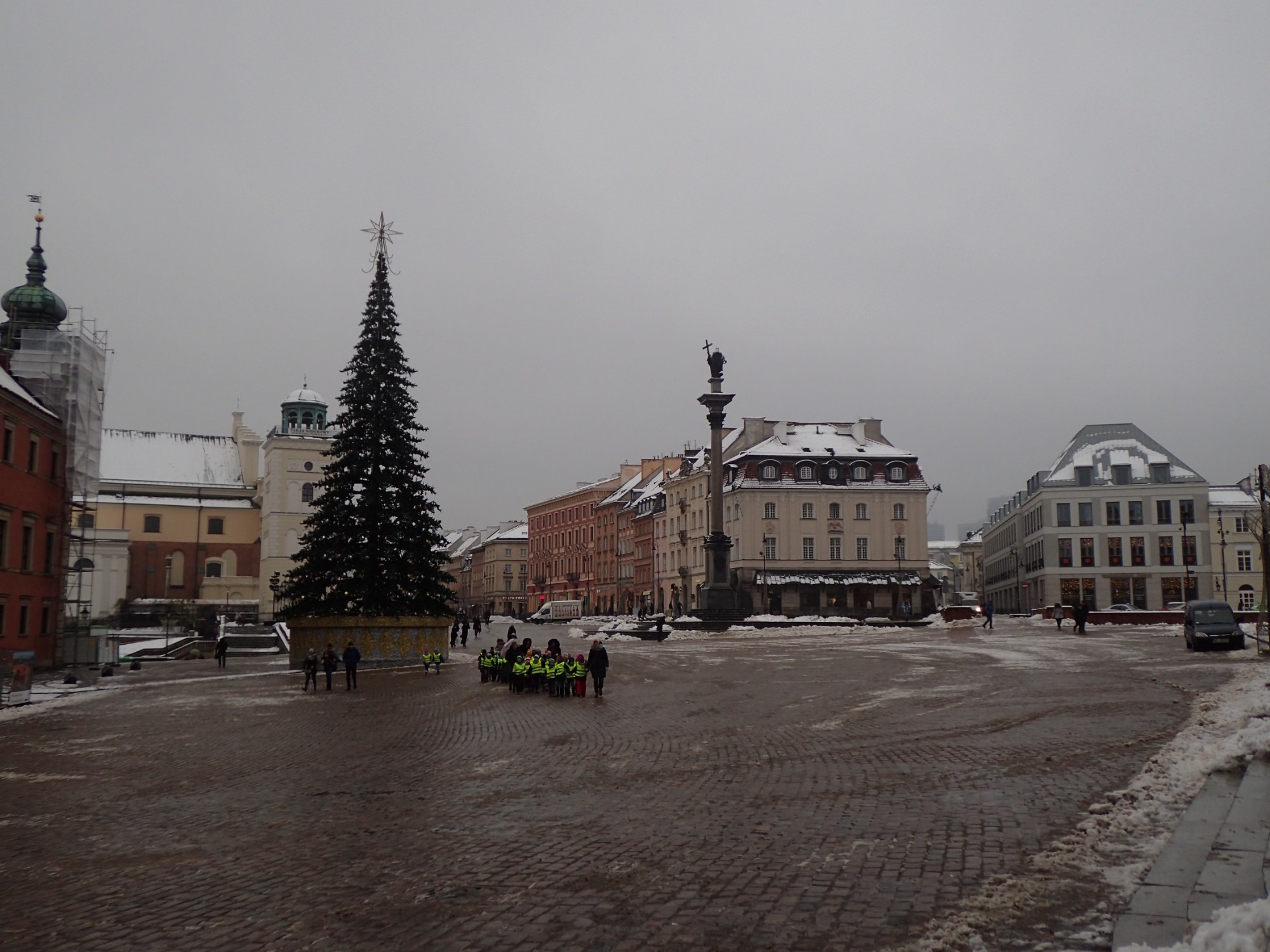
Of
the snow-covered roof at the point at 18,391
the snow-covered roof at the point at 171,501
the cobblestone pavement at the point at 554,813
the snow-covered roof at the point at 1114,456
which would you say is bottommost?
the cobblestone pavement at the point at 554,813

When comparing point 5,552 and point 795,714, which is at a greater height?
point 5,552

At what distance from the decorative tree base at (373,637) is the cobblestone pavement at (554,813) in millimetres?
13810

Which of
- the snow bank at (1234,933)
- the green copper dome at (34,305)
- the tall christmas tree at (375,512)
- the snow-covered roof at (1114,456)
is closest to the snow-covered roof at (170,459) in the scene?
the green copper dome at (34,305)

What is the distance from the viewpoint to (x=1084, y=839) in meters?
9.10

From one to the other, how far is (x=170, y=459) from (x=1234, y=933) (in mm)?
105218

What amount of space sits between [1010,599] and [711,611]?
60000 mm

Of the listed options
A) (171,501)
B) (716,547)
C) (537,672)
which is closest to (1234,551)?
(716,547)

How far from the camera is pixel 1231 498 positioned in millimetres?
85250

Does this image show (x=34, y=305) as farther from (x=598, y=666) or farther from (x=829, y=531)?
(x=829, y=531)

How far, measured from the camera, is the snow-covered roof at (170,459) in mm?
97000

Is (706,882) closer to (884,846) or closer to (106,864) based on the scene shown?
(884,846)

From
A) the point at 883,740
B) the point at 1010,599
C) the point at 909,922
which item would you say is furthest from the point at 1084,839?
the point at 1010,599

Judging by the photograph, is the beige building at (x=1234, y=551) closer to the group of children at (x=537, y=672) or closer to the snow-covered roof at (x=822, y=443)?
the snow-covered roof at (x=822, y=443)

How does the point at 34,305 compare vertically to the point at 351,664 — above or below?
above
